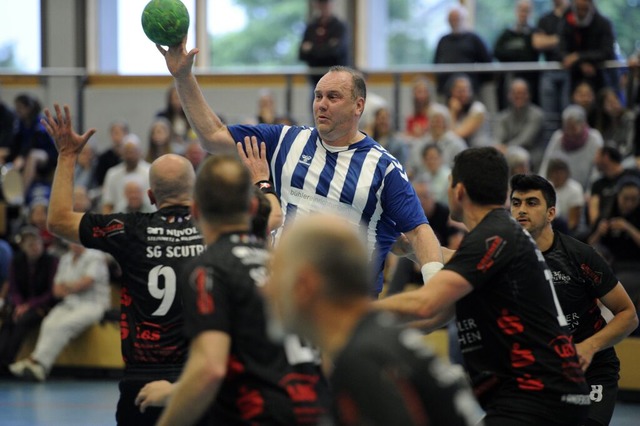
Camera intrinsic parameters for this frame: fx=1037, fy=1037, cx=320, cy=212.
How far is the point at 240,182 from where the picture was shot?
381cm

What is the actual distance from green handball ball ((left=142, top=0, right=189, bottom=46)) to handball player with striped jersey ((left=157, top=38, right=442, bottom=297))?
6 centimetres

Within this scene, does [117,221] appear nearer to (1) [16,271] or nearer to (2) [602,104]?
(1) [16,271]

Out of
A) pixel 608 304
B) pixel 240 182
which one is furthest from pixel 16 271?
pixel 240 182

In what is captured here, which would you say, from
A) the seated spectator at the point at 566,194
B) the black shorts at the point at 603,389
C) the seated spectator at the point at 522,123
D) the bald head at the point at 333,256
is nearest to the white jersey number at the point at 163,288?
the black shorts at the point at 603,389

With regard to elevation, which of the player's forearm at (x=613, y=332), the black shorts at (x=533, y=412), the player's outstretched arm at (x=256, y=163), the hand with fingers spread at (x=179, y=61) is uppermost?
the hand with fingers spread at (x=179, y=61)

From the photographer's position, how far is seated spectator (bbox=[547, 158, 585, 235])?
11.7 meters

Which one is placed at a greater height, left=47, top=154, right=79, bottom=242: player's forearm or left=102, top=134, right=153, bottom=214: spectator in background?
left=47, top=154, right=79, bottom=242: player's forearm

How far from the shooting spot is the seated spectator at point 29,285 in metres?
12.6

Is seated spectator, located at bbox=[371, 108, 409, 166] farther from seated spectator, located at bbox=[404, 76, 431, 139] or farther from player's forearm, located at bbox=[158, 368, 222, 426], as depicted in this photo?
player's forearm, located at bbox=[158, 368, 222, 426]

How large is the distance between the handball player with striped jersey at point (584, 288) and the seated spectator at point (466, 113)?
738 cm

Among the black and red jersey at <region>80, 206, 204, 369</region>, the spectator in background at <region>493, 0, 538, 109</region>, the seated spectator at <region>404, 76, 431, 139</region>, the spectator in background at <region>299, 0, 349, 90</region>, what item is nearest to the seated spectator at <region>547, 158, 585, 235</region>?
the seated spectator at <region>404, 76, 431, 139</region>

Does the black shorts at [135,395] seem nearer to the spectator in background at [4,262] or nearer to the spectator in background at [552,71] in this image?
the spectator in background at [4,262]

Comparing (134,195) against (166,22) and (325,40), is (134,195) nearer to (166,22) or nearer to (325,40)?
(325,40)

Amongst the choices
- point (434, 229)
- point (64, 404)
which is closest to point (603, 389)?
point (434, 229)
